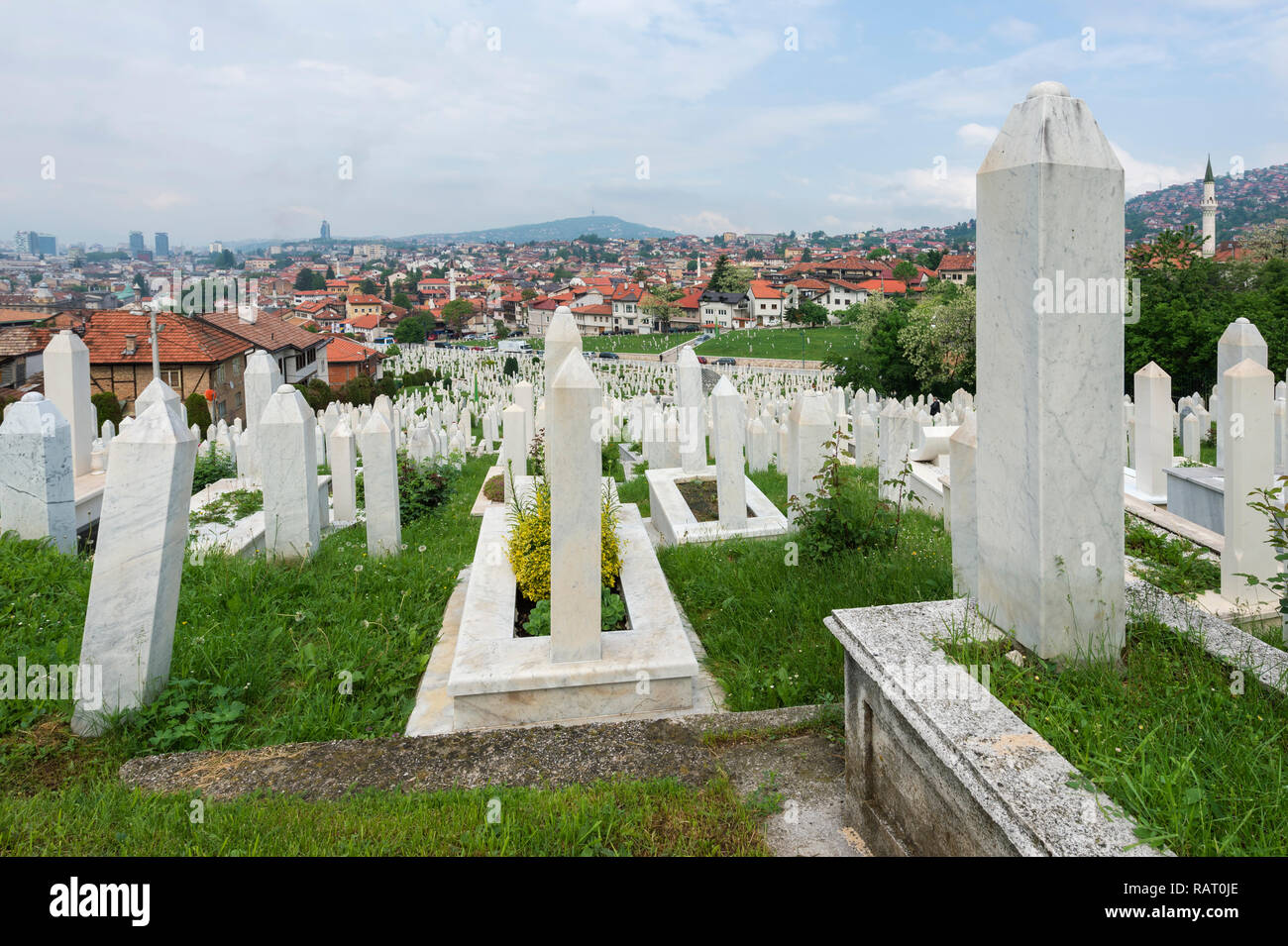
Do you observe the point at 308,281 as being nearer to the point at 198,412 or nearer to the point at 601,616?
the point at 198,412

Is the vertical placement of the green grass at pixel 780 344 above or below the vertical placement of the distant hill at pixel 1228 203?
below

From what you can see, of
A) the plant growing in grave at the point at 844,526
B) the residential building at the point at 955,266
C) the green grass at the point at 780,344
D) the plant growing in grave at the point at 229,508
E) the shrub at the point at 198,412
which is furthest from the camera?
the residential building at the point at 955,266

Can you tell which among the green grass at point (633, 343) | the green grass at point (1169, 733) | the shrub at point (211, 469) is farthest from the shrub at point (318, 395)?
the green grass at point (633, 343)

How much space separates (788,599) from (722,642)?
513 mm

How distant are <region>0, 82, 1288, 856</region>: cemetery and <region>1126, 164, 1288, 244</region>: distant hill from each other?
57459 millimetres

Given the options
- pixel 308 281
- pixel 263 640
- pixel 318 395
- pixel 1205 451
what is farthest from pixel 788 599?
pixel 308 281

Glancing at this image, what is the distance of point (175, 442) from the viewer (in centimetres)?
395

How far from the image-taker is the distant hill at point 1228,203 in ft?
245

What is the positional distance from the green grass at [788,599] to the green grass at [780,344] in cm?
5130

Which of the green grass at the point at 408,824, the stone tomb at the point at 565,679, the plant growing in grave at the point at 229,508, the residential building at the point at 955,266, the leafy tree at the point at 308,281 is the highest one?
the leafy tree at the point at 308,281

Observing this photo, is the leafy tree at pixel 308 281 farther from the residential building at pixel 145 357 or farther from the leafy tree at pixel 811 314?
the residential building at pixel 145 357

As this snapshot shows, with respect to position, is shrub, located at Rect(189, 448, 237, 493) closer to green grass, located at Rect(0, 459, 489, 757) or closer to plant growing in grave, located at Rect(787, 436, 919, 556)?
green grass, located at Rect(0, 459, 489, 757)
